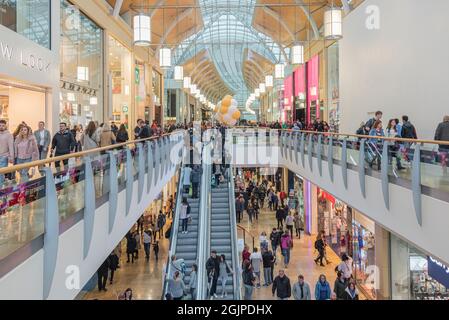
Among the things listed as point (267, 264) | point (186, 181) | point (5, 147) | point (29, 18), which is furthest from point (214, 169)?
point (5, 147)

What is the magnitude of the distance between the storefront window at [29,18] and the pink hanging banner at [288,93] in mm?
25020

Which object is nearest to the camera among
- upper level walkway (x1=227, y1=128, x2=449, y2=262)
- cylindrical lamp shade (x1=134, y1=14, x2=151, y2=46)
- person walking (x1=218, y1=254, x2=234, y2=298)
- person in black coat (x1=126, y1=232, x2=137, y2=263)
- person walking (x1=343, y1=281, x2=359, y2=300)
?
upper level walkway (x1=227, y1=128, x2=449, y2=262)

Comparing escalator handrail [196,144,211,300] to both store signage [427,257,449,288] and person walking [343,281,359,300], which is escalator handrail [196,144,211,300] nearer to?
person walking [343,281,359,300]

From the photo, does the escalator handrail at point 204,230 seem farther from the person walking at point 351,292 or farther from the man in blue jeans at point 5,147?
the man in blue jeans at point 5,147

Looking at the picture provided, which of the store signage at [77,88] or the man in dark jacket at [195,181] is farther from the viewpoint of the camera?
the man in dark jacket at [195,181]

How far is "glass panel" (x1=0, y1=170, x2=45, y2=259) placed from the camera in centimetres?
416

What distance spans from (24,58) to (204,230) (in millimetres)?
8103

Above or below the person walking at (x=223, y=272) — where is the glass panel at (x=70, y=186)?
above

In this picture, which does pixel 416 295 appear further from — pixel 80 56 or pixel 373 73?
pixel 80 56

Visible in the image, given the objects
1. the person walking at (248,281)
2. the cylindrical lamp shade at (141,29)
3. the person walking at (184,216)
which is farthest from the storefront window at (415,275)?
the cylindrical lamp shade at (141,29)

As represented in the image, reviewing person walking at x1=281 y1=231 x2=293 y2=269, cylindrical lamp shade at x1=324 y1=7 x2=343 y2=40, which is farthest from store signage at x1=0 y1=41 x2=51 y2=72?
person walking at x1=281 y1=231 x2=293 y2=269

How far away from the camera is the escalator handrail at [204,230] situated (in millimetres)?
13544

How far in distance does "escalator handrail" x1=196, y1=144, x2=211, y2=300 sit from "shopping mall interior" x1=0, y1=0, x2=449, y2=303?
0.22 feet
